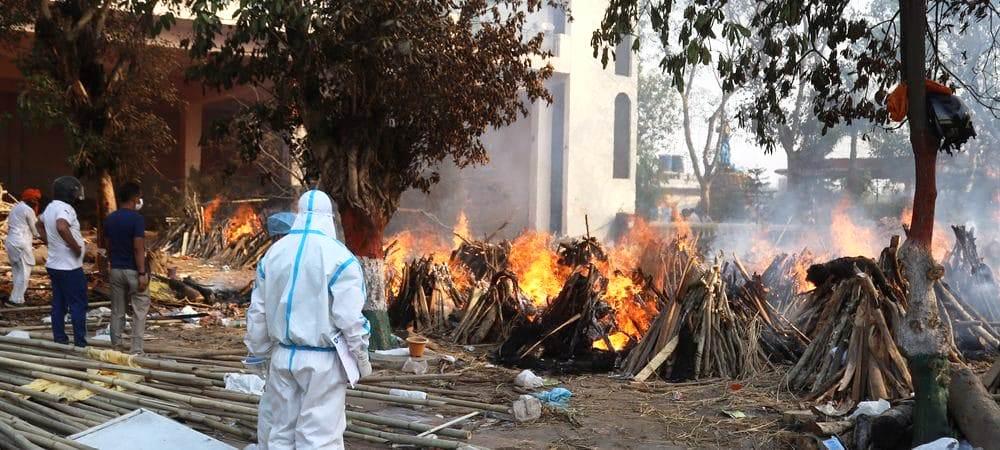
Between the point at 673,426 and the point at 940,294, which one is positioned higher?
the point at 940,294

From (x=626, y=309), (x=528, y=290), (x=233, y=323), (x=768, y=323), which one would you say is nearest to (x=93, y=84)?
(x=233, y=323)

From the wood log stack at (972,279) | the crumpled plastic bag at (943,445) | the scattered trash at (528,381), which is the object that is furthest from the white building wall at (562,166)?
the crumpled plastic bag at (943,445)

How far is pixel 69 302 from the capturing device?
8.03m

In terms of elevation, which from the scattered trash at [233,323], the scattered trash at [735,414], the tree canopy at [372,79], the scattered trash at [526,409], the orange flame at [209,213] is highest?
A: the tree canopy at [372,79]

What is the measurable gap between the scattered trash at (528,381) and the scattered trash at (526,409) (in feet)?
3.10

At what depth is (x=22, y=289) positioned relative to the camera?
10.6 meters

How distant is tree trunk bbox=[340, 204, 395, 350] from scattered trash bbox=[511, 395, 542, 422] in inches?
113

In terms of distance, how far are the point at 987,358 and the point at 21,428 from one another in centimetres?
881

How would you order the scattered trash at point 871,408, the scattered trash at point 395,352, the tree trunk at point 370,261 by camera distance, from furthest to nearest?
the tree trunk at point 370,261
the scattered trash at point 395,352
the scattered trash at point 871,408

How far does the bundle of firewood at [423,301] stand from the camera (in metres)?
10.8

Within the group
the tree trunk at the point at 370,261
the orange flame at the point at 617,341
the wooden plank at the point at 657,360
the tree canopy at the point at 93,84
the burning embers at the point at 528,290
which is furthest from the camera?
the tree canopy at the point at 93,84

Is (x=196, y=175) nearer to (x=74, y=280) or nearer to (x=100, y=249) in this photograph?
(x=100, y=249)

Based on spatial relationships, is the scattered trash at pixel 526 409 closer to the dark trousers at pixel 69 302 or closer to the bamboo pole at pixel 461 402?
the bamboo pole at pixel 461 402

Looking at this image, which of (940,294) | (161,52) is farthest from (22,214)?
(940,294)
